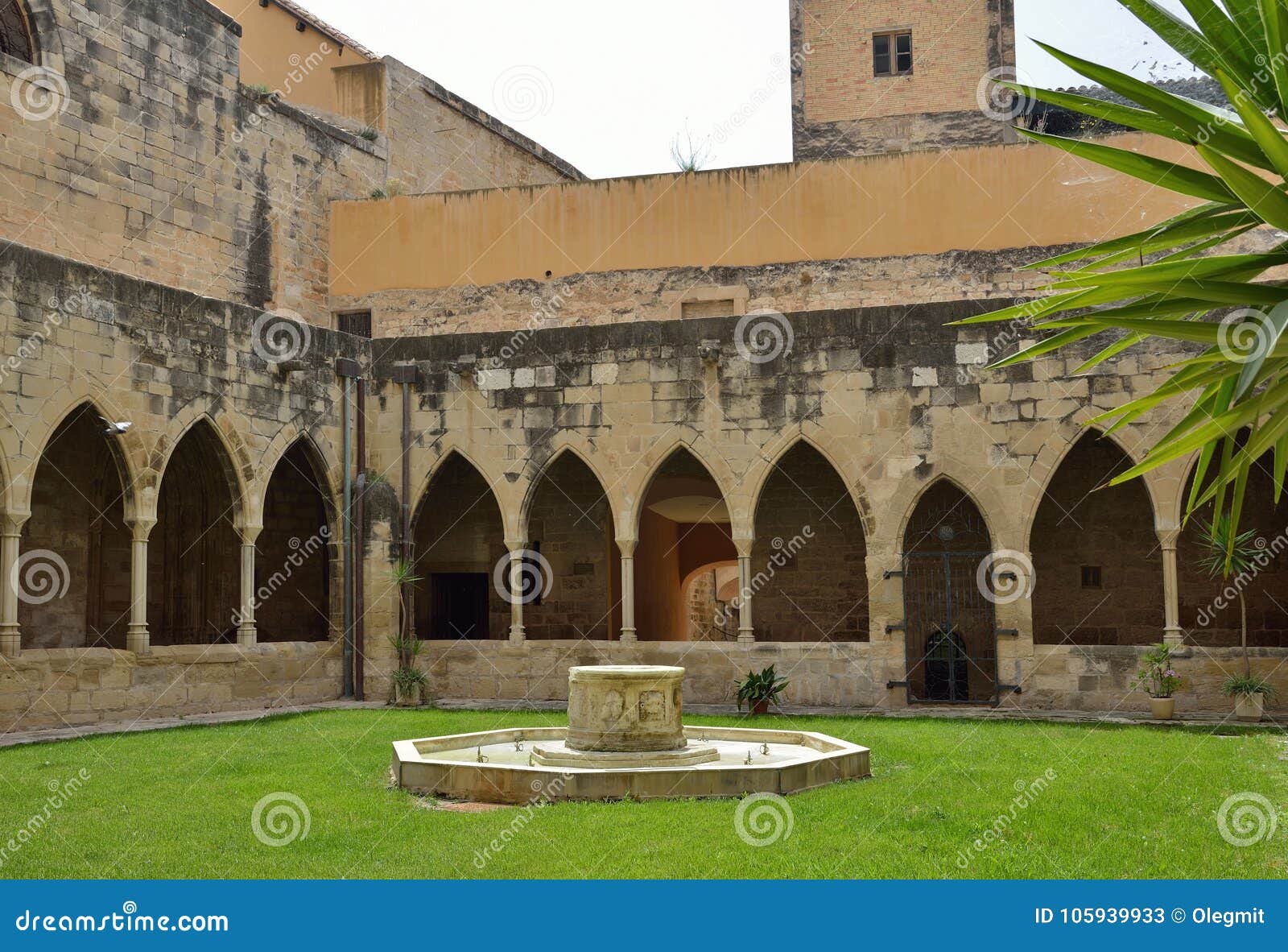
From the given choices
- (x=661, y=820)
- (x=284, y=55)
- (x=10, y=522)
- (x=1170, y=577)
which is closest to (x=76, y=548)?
(x=10, y=522)

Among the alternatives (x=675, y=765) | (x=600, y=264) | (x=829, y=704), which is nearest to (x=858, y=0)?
(x=600, y=264)

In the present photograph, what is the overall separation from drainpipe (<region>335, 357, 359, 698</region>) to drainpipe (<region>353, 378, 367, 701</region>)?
1.8 inches

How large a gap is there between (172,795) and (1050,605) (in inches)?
453

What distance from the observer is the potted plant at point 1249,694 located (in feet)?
41.7

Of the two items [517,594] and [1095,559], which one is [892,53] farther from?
[517,594]

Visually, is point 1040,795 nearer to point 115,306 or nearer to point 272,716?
point 272,716

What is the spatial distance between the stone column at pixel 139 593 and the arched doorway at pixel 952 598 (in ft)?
27.5

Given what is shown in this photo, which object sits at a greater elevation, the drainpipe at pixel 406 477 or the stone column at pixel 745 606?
the drainpipe at pixel 406 477

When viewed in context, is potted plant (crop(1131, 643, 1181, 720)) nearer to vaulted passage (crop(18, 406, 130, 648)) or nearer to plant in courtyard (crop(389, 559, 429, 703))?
plant in courtyard (crop(389, 559, 429, 703))

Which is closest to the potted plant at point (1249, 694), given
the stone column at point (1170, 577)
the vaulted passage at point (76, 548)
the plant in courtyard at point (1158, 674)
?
the plant in courtyard at point (1158, 674)

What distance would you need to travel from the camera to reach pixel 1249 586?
15.9 metres

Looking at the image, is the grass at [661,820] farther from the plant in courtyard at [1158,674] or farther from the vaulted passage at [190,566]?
the vaulted passage at [190,566]

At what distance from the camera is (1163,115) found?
223 inches

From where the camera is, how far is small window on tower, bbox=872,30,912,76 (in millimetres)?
22094
